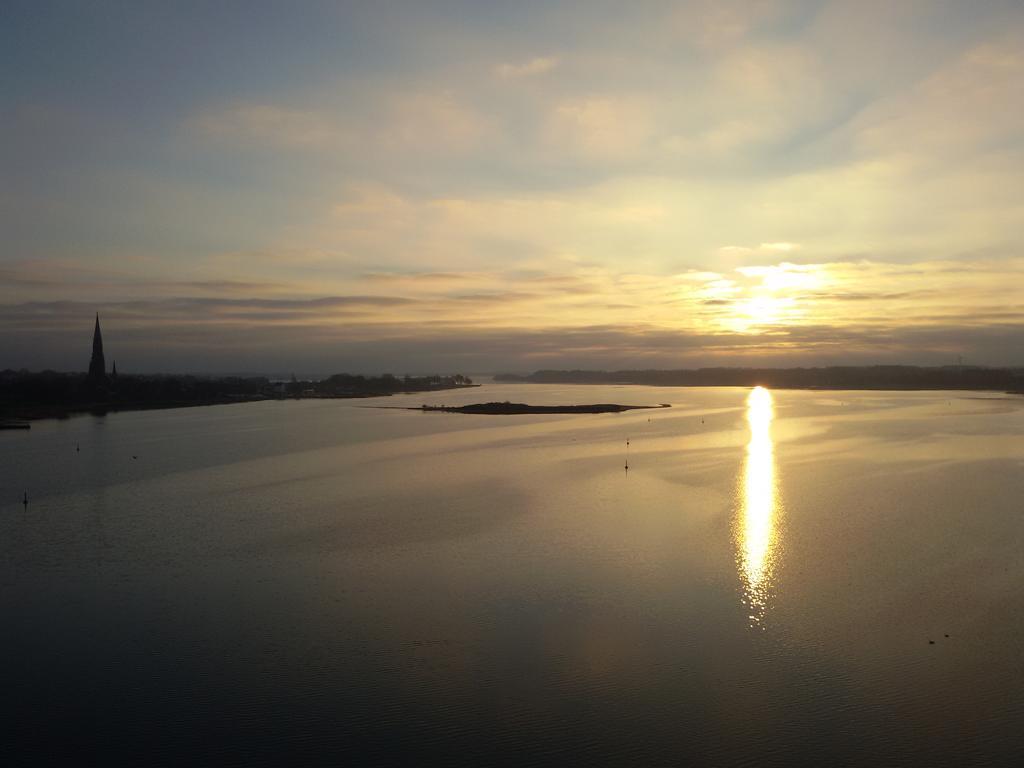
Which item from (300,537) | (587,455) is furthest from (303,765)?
(587,455)

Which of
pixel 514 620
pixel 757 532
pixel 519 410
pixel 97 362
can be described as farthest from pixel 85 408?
pixel 514 620

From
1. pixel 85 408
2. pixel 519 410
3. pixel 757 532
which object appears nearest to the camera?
pixel 757 532

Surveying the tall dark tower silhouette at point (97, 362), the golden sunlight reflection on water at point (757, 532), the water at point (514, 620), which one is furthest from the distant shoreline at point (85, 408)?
the golden sunlight reflection on water at point (757, 532)

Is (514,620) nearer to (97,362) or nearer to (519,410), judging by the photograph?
(519,410)

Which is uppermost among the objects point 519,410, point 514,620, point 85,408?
point 85,408

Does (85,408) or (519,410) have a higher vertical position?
(85,408)

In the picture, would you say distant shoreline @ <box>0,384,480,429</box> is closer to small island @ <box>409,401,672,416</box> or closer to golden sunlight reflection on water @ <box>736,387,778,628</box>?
small island @ <box>409,401,672,416</box>

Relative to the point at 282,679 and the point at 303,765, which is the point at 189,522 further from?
the point at 303,765

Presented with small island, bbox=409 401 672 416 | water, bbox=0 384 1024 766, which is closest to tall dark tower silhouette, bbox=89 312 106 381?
small island, bbox=409 401 672 416
